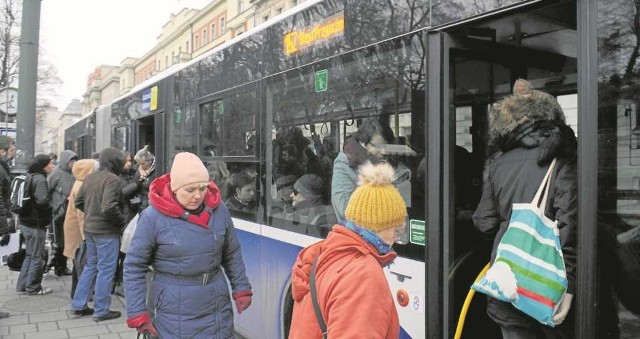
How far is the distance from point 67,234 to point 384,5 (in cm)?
531

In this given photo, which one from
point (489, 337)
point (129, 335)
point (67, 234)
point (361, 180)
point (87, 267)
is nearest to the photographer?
point (361, 180)

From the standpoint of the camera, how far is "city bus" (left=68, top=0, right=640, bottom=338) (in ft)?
6.94

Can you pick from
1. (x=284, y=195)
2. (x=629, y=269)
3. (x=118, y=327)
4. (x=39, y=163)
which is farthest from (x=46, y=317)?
(x=629, y=269)

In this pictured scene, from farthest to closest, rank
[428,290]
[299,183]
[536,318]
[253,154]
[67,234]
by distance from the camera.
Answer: [67,234] → [253,154] → [299,183] → [428,290] → [536,318]

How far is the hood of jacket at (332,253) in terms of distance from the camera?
1.82 m

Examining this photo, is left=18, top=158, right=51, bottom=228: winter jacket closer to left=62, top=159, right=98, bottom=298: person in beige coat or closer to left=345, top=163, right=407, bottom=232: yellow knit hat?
left=62, top=159, right=98, bottom=298: person in beige coat

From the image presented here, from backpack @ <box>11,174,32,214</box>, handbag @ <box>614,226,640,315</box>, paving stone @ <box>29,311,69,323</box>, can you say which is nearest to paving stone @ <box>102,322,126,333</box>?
paving stone @ <box>29,311,69,323</box>

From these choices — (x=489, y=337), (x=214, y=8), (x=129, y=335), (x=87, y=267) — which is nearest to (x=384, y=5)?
(x=489, y=337)

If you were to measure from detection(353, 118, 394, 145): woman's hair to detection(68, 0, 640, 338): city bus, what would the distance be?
0.04 meters

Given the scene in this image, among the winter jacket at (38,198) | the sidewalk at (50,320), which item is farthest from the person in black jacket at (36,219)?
the sidewalk at (50,320)

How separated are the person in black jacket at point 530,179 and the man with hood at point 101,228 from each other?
13.3ft

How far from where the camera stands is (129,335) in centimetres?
549

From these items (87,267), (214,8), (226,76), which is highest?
(214,8)

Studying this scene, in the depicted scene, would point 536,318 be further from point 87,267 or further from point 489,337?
point 87,267
